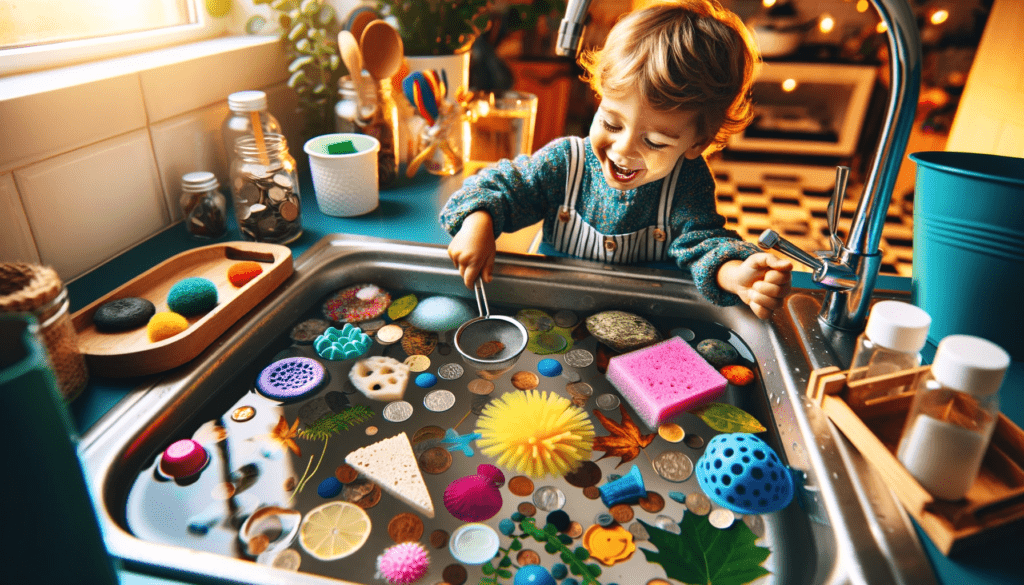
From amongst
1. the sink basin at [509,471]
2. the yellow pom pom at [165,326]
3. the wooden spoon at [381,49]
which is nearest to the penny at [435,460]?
the sink basin at [509,471]

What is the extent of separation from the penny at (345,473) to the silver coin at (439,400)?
12cm

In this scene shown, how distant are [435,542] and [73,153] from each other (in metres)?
0.76

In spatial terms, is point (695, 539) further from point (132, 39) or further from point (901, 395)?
point (132, 39)

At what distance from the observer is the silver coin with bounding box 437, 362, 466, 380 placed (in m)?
0.77

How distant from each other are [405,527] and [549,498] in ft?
0.48

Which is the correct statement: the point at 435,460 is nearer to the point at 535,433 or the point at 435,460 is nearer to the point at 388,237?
the point at 535,433

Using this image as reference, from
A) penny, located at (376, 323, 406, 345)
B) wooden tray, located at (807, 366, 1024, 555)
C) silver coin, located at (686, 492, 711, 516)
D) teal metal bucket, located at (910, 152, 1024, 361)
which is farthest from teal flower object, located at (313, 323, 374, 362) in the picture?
teal metal bucket, located at (910, 152, 1024, 361)

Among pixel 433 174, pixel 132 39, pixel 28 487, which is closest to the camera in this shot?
pixel 28 487

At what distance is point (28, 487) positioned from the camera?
0.34 metres

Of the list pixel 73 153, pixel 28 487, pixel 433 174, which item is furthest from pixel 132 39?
pixel 28 487

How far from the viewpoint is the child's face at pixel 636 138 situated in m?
0.79

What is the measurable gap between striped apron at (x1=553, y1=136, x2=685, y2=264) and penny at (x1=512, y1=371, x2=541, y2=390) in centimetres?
31

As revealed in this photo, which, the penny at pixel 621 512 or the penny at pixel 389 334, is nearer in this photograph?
the penny at pixel 621 512

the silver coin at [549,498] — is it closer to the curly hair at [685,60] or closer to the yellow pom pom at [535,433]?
the yellow pom pom at [535,433]
